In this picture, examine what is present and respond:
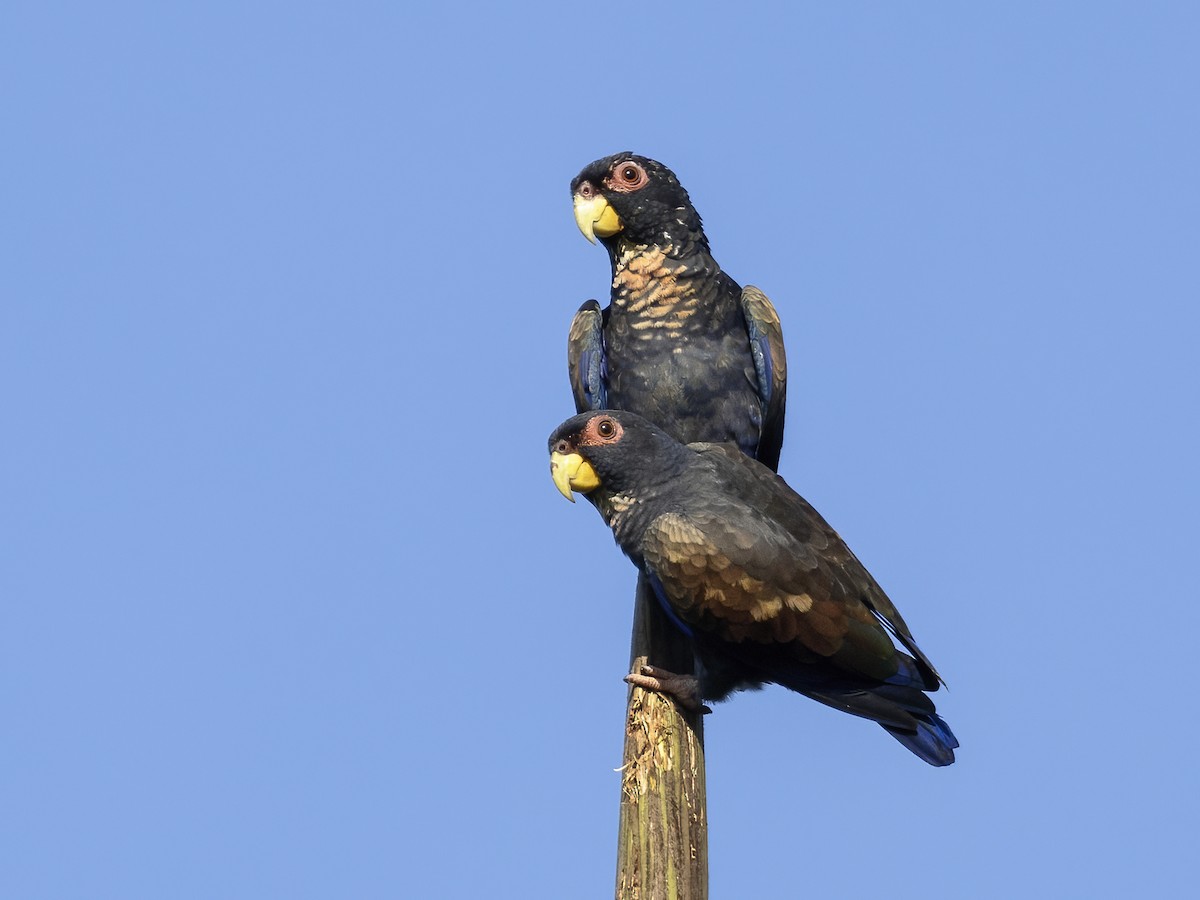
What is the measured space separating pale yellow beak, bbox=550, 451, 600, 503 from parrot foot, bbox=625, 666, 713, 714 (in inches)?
37.8

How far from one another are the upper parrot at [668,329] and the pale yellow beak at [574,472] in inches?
33.4

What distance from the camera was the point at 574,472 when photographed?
277 inches

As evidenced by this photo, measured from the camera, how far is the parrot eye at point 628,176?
26.2 ft

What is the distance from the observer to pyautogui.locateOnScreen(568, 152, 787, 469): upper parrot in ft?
25.5

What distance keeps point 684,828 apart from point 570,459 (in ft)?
6.09

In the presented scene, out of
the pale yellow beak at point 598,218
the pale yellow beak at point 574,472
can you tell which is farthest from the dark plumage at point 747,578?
the pale yellow beak at point 598,218

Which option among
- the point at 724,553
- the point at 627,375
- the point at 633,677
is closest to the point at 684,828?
the point at 633,677

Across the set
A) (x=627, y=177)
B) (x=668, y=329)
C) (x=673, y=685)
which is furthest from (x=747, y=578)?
(x=627, y=177)

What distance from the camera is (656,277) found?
7.88 metres

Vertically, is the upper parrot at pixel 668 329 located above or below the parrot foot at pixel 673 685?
above

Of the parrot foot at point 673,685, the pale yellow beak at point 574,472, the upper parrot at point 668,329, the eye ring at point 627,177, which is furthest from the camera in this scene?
the eye ring at point 627,177

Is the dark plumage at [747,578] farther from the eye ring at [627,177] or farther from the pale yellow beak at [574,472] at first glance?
the eye ring at [627,177]

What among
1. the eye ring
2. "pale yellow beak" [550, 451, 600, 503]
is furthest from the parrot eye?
"pale yellow beak" [550, 451, 600, 503]

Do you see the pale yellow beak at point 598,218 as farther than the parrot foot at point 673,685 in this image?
Yes
